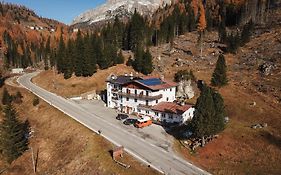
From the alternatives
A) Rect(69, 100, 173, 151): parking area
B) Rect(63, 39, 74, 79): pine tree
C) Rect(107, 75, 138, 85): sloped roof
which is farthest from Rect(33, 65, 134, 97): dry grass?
Rect(107, 75, 138, 85): sloped roof

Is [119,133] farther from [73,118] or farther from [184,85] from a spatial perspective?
[184,85]

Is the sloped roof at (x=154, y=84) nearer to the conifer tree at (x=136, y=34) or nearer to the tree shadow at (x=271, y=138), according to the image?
the tree shadow at (x=271, y=138)

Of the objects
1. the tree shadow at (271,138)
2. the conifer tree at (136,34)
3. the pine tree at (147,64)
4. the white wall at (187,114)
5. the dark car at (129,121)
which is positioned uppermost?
the conifer tree at (136,34)

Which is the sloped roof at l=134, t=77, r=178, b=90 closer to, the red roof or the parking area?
the red roof

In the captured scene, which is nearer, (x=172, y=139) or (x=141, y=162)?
(x=141, y=162)

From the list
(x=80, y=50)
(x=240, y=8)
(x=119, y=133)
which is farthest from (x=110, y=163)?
(x=240, y=8)

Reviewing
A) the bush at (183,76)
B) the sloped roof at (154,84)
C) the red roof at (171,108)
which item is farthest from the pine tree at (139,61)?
the red roof at (171,108)
